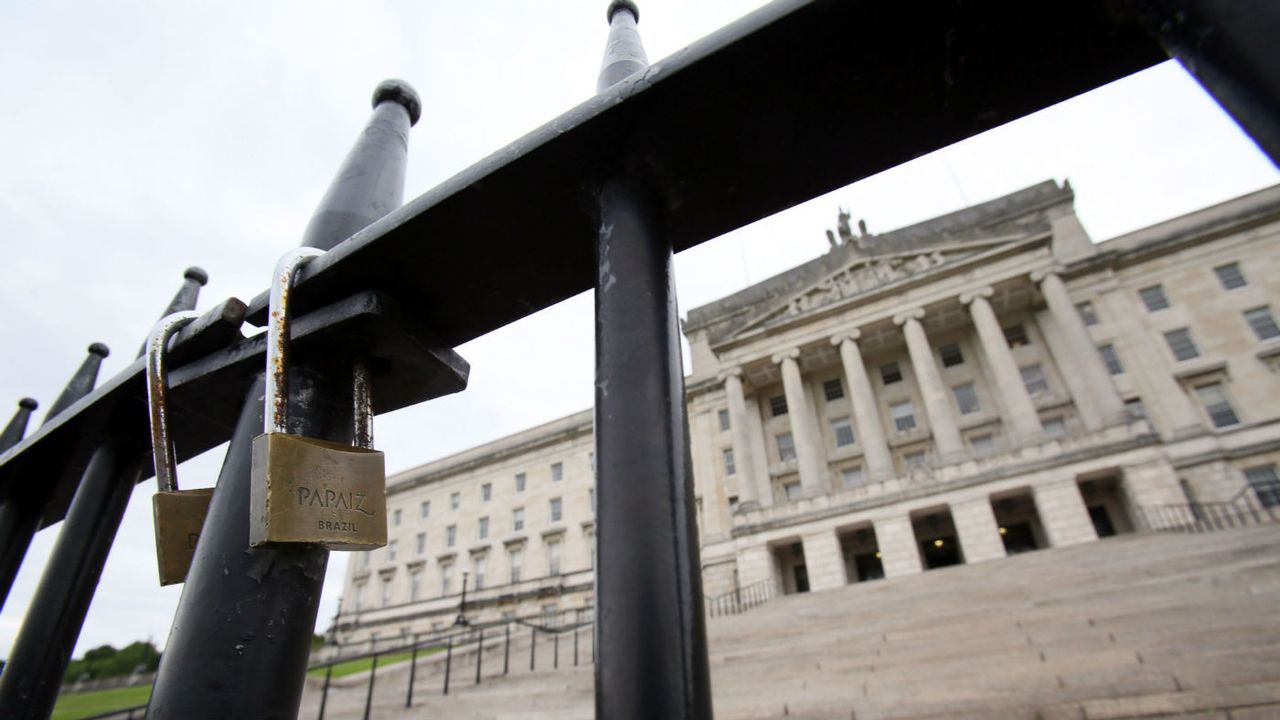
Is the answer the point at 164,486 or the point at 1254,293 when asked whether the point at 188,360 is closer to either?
the point at 164,486

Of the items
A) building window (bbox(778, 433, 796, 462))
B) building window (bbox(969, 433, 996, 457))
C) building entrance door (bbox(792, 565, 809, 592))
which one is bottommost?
building entrance door (bbox(792, 565, 809, 592))

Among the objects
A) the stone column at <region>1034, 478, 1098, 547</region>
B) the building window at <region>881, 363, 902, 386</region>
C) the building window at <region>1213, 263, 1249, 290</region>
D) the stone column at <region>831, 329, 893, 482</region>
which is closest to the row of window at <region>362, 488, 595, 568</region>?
the stone column at <region>831, 329, 893, 482</region>

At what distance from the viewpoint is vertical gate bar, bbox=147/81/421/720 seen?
1.40 meters

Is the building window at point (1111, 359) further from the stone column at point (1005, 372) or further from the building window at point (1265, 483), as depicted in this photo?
the building window at point (1265, 483)

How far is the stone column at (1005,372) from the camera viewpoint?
1045 inches

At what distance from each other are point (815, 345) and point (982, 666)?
29.3m

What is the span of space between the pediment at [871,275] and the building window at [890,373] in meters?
5.41

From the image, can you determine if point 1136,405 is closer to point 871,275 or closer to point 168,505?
point 871,275

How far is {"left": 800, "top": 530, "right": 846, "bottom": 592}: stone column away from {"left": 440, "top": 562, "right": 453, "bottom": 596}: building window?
103ft

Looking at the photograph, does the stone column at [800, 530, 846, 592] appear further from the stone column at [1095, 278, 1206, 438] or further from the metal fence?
the metal fence

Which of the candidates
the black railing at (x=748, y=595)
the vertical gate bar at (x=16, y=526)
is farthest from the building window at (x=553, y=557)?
the vertical gate bar at (x=16, y=526)

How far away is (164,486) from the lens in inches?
74.1

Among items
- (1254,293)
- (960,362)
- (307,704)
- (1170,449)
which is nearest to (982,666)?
(307,704)

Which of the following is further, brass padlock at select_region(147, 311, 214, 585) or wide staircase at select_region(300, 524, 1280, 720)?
wide staircase at select_region(300, 524, 1280, 720)
